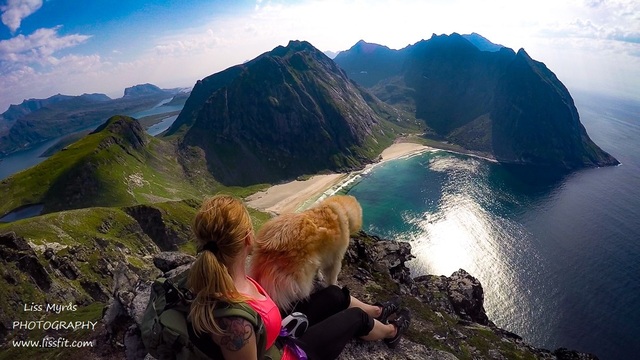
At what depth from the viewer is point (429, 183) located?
525 feet

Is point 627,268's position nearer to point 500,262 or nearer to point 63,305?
point 500,262

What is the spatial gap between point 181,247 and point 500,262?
83804mm

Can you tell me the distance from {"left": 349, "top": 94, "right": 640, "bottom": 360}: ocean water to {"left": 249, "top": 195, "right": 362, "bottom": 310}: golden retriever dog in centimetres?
8128

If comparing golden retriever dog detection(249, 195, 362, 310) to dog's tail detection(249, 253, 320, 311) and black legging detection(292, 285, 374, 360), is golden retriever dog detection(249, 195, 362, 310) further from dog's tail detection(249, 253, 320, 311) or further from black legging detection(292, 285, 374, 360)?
black legging detection(292, 285, 374, 360)

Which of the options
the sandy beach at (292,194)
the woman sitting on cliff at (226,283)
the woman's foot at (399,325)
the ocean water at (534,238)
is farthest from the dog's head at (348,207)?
the sandy beach at (292,194)

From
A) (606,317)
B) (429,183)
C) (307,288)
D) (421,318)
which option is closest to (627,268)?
(606,317)

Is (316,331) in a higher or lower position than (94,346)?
higher

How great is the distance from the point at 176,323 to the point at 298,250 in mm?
4216

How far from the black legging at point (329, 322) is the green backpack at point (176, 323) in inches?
122

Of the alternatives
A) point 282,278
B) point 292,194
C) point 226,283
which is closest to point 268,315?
point 226,283

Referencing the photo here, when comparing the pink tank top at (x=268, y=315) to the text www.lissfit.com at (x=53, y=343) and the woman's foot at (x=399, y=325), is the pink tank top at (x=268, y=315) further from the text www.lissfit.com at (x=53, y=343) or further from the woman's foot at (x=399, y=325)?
the text www.lissfit.com at (x=53, y=343)

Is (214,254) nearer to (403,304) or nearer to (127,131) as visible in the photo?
(403,304)

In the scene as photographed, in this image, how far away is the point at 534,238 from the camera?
108438 millimetres

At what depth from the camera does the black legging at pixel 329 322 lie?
8.23 m
